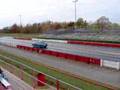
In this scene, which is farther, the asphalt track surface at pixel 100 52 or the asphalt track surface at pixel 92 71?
the asphalt track surface at pixel 100 52

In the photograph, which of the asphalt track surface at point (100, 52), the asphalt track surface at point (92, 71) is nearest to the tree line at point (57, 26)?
the asphalt track surface at point (100, 52)

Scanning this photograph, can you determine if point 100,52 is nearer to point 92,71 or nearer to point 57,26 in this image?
point 92,71

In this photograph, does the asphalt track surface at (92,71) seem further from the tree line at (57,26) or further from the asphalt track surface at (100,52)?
the tree line at (57,26)

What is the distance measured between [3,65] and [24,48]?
783 inches

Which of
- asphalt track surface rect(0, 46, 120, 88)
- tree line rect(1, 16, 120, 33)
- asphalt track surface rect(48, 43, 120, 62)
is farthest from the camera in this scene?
tree line rect(1, 16, 120, 33)

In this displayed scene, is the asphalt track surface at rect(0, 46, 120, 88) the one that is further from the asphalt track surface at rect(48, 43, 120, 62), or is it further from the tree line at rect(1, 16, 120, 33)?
the tree line at rect(1, 16, 120, 33)

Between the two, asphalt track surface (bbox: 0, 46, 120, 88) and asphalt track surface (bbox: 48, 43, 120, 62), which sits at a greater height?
asphalt track surface (bbox: 48, 43, 120, 62)

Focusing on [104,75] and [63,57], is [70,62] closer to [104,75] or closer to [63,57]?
[63,57]

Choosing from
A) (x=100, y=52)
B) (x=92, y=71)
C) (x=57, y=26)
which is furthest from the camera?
(x=57, y=26)

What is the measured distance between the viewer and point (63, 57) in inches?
1220

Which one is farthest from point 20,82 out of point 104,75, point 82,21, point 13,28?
point 13,28

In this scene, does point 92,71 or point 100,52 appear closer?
point 92,71

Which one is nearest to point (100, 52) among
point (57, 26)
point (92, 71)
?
point (92, 71)

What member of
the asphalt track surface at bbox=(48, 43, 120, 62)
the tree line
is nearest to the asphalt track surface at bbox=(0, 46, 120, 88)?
the asphalt track surface at bbox=(48, 43, 120, 62)
